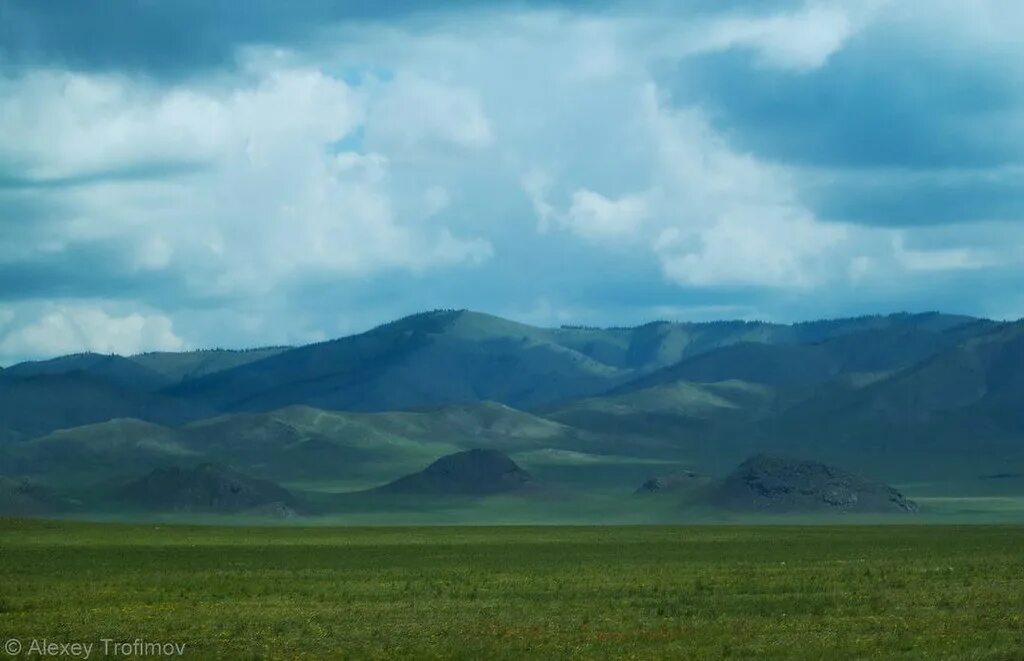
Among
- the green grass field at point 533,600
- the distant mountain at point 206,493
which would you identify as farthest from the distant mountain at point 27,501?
the green grass field at point 533,600

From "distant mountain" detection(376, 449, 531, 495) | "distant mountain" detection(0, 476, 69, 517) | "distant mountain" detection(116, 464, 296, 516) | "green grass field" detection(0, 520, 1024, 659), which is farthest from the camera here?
"distant mountain" detection(376, 449, 531, 495)

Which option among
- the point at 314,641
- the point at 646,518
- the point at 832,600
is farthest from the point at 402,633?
the point at 646,518

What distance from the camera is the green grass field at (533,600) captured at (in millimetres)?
36688

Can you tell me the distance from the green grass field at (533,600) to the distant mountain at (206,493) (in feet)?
303

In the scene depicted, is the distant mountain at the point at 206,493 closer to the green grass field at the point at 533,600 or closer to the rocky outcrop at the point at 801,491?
the rocky outcrop at the point at 801,491

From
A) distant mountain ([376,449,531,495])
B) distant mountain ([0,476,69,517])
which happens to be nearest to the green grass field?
distant mountain ([0,476,69,517])

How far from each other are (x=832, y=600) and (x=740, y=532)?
65845 millimetres

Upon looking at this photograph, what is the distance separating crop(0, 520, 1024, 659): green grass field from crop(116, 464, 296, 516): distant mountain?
92219 mm

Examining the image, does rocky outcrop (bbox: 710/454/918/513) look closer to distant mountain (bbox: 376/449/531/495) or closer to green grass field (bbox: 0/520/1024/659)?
distant mountain (bbox: 376/449/531/495)

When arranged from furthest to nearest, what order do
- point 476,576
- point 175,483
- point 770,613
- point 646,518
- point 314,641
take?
point 175,483 → point 646,518 → point 476,576 → point 770,613 → point 314,641

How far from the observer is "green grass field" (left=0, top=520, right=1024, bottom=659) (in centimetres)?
3669

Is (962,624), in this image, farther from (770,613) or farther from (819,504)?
(819,504)

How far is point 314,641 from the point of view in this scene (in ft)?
123

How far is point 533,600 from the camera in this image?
157 feet
